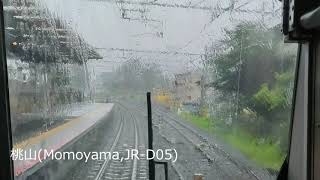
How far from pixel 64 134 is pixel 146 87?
0.45 metres

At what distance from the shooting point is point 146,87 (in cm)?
178

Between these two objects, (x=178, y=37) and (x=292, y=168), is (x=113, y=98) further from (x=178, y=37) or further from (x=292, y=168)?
(x=292, y=168)

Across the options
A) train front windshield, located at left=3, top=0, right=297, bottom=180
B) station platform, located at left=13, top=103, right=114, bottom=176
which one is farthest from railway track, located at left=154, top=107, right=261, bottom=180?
station platform, located at left=13, top=103, right=114, bottom=176

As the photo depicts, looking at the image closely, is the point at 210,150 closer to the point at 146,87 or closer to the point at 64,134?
the point at 146,87

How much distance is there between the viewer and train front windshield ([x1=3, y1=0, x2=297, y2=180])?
1.72 m

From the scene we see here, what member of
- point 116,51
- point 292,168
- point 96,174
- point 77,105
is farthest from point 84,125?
point 292,168

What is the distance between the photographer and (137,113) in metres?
1.82

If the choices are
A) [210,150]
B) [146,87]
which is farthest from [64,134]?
[210,150]

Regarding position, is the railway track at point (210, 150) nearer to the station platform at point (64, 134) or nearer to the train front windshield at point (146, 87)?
the train front windshield at point (146, 87)

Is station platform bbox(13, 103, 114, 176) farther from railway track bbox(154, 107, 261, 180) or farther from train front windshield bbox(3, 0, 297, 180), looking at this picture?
railway track bbox(154, 107, 261, 180)

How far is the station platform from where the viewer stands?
1814 mm

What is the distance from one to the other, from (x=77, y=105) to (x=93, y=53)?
26 cm

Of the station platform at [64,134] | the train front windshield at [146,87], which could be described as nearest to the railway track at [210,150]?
the train front windshield at [146,87]

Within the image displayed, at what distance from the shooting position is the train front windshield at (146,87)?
172 cm
